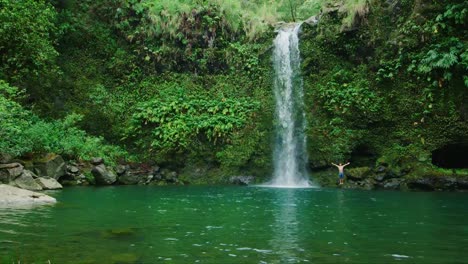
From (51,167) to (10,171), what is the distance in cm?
244

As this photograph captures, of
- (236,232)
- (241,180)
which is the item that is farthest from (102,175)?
(236,232)

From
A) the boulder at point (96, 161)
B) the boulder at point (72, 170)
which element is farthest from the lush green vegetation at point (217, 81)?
the boulder at point (72, 170)

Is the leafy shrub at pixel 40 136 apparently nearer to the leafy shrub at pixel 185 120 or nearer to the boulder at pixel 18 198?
the leafy shrub at pixel 185 120

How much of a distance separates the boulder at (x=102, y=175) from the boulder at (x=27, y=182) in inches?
140

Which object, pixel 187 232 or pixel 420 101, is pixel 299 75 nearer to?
pixel 420 101

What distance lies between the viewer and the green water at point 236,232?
6.35 m

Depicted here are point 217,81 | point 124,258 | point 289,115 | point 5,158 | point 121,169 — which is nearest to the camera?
point 124,258

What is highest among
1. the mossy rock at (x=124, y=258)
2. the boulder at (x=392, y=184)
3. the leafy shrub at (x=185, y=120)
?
the leafy shrub at (x=185, y=120)

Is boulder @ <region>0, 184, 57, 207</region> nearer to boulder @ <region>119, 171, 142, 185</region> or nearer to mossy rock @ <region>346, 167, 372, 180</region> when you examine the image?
boulder @ <region>119, 171, 142, 185</region>

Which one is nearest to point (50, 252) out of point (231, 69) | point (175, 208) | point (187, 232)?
point (187, 232)

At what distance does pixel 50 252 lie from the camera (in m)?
6.44

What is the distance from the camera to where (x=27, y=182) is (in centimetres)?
1616

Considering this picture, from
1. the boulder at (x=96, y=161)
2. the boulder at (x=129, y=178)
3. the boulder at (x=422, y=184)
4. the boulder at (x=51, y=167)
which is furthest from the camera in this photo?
the boulder at (x=129, y=178)

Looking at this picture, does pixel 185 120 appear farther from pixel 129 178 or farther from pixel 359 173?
pixel 359 173
